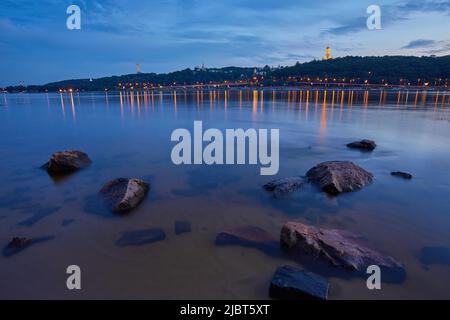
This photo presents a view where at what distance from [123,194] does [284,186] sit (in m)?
5.28

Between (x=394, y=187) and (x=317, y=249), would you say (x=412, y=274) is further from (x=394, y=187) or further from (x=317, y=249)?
(x=394, y=187)

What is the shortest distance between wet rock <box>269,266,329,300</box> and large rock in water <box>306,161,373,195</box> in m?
4.63

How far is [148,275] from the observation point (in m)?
5.58

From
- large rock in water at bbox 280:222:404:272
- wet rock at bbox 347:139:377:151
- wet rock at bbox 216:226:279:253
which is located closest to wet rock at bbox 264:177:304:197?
wet rock at bbox 216:226:279:253

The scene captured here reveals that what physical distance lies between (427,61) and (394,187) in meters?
228

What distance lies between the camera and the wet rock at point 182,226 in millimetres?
7152

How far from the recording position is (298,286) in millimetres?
4898

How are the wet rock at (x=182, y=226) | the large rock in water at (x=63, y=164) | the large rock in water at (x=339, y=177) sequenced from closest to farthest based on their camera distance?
1. the wet rock at (x=182, y=226)
2. the large rock in water at (x=339, y=177)
3. the large rock in water at (x=63, y=164)

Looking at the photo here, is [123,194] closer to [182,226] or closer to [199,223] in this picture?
[182,226]

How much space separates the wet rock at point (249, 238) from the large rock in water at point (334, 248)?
0.34 metres

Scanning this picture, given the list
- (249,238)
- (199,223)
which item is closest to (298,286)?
(249,238)

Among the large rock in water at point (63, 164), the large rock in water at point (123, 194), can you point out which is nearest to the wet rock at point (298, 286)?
the large rock in water at point (123, 194)

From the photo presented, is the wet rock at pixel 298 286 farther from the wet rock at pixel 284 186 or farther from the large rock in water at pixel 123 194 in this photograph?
the large rock in water at pixel 123 194

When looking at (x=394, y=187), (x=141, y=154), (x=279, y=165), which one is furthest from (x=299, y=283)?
(x=141, y=154)
